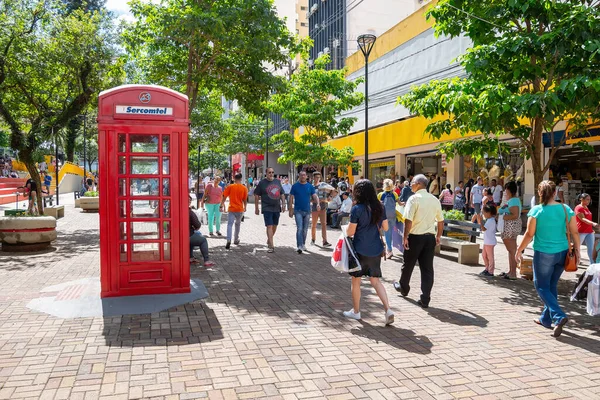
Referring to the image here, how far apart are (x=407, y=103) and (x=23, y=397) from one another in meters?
7.67

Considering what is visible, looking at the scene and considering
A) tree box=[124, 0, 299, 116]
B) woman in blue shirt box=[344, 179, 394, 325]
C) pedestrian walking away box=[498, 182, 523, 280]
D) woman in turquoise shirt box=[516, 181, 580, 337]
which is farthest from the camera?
tree box=[124, 0, 299, 116]

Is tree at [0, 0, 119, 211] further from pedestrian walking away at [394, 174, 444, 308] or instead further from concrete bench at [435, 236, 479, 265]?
pedestrian walking away at [394, 174, 444, 308]

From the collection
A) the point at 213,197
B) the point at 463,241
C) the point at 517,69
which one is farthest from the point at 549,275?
the point at 213,197

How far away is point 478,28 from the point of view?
8.70m

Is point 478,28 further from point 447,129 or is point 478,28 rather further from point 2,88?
point 2,88

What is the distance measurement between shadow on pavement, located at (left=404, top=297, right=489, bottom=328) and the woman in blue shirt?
0.84 m

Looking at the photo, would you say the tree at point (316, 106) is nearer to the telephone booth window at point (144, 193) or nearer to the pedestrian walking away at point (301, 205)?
the pedestrian walking away at point (301, 205)

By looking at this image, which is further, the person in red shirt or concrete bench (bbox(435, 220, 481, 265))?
concrete bench (bbox(435, 220, 481, 265))

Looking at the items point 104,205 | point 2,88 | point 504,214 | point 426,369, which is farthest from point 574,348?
point 2,88

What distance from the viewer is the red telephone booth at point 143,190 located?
637cm

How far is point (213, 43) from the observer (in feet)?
40.4

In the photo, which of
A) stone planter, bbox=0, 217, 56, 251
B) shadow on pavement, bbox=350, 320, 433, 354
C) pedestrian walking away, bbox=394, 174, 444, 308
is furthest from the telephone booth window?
stone planter, bbox=0, 217, 56, 251

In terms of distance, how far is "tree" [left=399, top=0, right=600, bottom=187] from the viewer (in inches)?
274

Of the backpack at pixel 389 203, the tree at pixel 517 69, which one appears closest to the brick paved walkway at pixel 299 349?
the tree at pixel 517 69
